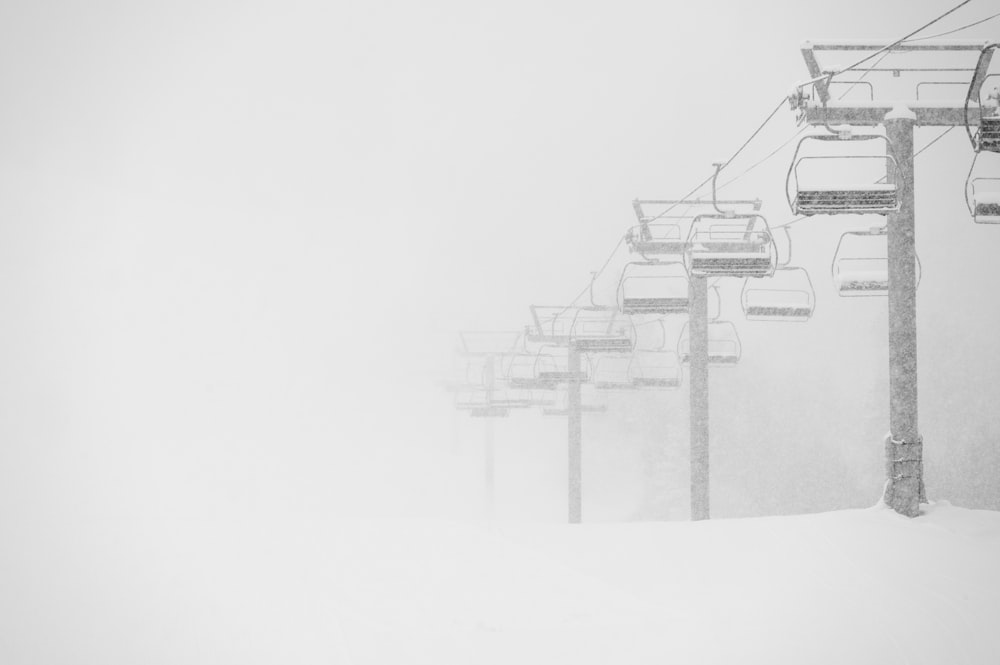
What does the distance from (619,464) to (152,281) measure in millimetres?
73445

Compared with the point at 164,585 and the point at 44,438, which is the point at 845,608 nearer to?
the point at 164,585

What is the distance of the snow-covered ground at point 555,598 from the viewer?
233 inches

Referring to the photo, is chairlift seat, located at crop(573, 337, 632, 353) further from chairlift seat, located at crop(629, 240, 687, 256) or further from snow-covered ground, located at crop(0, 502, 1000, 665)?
snow-covered ground, located at crop(0, 502, 1000, 665)

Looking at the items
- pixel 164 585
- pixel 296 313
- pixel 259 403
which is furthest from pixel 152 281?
pixel 164 585

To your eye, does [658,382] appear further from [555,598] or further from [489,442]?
[489,442]

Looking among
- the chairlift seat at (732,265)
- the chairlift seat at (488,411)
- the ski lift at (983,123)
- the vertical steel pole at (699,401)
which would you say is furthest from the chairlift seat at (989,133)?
the chairlift seat at (488,411)

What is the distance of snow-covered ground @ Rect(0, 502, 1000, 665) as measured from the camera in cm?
592

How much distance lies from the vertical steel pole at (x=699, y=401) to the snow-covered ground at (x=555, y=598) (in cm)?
356

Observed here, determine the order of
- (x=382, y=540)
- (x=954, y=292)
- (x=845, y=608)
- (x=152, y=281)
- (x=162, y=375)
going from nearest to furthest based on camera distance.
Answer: (x=845, y=608)
(x=382, y=540)
(x=954, y=292)
(x=162, y=375)
(x=152, y=281)

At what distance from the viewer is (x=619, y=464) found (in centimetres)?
A: 4975

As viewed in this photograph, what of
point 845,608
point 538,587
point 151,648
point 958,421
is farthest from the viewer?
point 958,421

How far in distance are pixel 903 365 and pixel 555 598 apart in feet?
13.9

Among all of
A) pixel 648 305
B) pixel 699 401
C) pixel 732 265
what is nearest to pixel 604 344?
pixel 648 305

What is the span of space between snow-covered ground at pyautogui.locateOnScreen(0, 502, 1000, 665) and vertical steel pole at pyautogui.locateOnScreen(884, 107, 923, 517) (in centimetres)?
30
